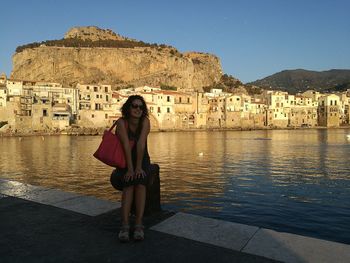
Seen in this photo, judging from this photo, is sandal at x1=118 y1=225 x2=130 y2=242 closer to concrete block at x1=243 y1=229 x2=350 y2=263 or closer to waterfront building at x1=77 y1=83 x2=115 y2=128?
concrete block at x1=243 y1=229 x2=350 y2=263

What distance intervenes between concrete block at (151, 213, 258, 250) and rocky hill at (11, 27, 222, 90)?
11505 cm

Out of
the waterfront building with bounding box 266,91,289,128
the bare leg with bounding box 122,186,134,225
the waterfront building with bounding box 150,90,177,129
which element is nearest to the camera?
the bare leg with bounding box 122,186,134,225

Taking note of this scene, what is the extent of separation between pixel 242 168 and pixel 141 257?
1626 centimetres

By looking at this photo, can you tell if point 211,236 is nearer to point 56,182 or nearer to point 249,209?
point 249,209

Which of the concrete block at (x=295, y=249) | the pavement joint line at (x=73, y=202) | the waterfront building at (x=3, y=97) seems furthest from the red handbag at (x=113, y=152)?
the waterfront building at (x=3, y=97)

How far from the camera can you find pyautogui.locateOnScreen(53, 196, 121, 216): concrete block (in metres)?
5.19

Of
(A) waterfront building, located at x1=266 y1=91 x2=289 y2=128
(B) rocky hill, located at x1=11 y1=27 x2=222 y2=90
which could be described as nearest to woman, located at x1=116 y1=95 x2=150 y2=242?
(A) waterfront building, located at x1=266 y1=91 x2=289 y2=128

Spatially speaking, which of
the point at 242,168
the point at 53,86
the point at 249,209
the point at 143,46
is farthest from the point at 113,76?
the point at 249,209

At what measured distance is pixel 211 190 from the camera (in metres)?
12.7

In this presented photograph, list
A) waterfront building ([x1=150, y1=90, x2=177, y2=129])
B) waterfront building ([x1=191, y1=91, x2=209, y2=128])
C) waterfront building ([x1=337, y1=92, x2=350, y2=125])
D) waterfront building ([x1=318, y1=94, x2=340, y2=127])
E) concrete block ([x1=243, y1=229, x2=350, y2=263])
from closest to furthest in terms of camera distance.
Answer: concrete block ([x1=243, y1=229, x2=350, y2=263]) → waterfront building ([x1=150, y1=90, x2=177, y2=129]) → waterfront building ([x1=191, y1=91, x2=209, y2=128]) → waterfront building ([x1=318, y1=94, x2=340, y2=127]) → waterfront building ([x1=337, y1=92, x2=350, y2=125])

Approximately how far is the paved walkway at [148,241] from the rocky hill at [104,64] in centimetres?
11456

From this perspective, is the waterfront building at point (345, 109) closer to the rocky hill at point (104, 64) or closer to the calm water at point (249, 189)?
the rocky hill at point (104, 64)

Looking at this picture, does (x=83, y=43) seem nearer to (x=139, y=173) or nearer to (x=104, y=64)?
(x=104, y=64)

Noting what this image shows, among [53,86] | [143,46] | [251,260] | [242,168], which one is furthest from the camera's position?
[143,46]
